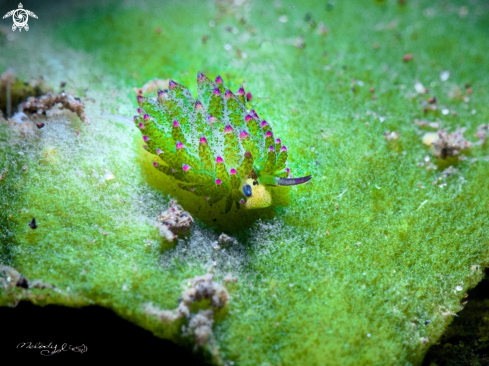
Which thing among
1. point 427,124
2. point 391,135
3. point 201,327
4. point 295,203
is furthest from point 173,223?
point 427,124

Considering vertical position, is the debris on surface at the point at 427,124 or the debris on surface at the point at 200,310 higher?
the debris on surface at the point at 427,124

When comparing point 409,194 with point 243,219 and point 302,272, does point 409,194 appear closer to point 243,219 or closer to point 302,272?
point 302,272

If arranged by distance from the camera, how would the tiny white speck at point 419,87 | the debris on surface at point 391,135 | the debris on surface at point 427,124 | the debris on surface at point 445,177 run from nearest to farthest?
the debris on surface at point 445,177, the debris on surface at point 391,135, the debris on surface at point 427,124, the tiny white speck at point 419,87

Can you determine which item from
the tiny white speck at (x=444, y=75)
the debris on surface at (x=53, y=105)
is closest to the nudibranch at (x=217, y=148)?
the debris on surface at (x=53, y=105)

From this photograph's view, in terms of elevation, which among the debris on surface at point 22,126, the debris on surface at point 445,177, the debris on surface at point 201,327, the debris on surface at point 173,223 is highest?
the debris on surface at point 22,126

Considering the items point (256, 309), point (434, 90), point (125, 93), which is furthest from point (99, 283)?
point (434, 90)

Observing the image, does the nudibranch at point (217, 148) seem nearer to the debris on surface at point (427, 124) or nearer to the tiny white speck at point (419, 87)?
the debris on surface at point (427, 124)

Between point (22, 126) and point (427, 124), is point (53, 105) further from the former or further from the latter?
point (427, 124)
